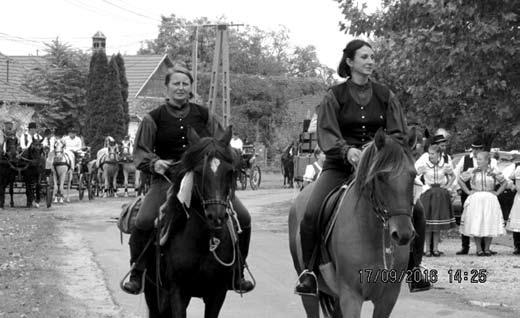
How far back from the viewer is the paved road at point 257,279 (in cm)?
1109

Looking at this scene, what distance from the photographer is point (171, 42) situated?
9381 cm

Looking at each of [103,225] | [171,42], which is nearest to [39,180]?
[103,225]

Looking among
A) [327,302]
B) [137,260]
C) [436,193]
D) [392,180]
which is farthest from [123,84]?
[392,180]

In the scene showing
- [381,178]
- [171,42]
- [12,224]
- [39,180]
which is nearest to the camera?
[381,178]

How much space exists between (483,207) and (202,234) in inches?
431

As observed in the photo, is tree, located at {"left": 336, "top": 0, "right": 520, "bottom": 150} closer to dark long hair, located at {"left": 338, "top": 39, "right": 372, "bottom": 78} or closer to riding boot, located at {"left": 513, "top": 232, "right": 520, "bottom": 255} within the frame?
riding boot, located at {"left": 513, "top": 232, "right": 520, "bottom": 255}

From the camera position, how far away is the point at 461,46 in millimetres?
16844

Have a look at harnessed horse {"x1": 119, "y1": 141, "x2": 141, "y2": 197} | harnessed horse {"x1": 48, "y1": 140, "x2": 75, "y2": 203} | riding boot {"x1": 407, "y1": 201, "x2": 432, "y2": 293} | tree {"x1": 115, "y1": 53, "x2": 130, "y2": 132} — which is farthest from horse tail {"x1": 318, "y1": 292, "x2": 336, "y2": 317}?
tree {"x1": 115, "y1": 53, "x2": 130, "y2": 132}

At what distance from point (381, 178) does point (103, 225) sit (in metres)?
16.0

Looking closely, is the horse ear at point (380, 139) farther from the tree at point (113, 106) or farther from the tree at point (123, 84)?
the tree at point (123, 84)

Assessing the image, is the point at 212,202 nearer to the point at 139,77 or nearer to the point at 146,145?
the point at 146,145

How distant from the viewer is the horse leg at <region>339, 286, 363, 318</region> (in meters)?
7.58

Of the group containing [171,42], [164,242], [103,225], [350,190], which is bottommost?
[103,225]

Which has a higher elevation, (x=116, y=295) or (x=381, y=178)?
(x=381, y=178)
